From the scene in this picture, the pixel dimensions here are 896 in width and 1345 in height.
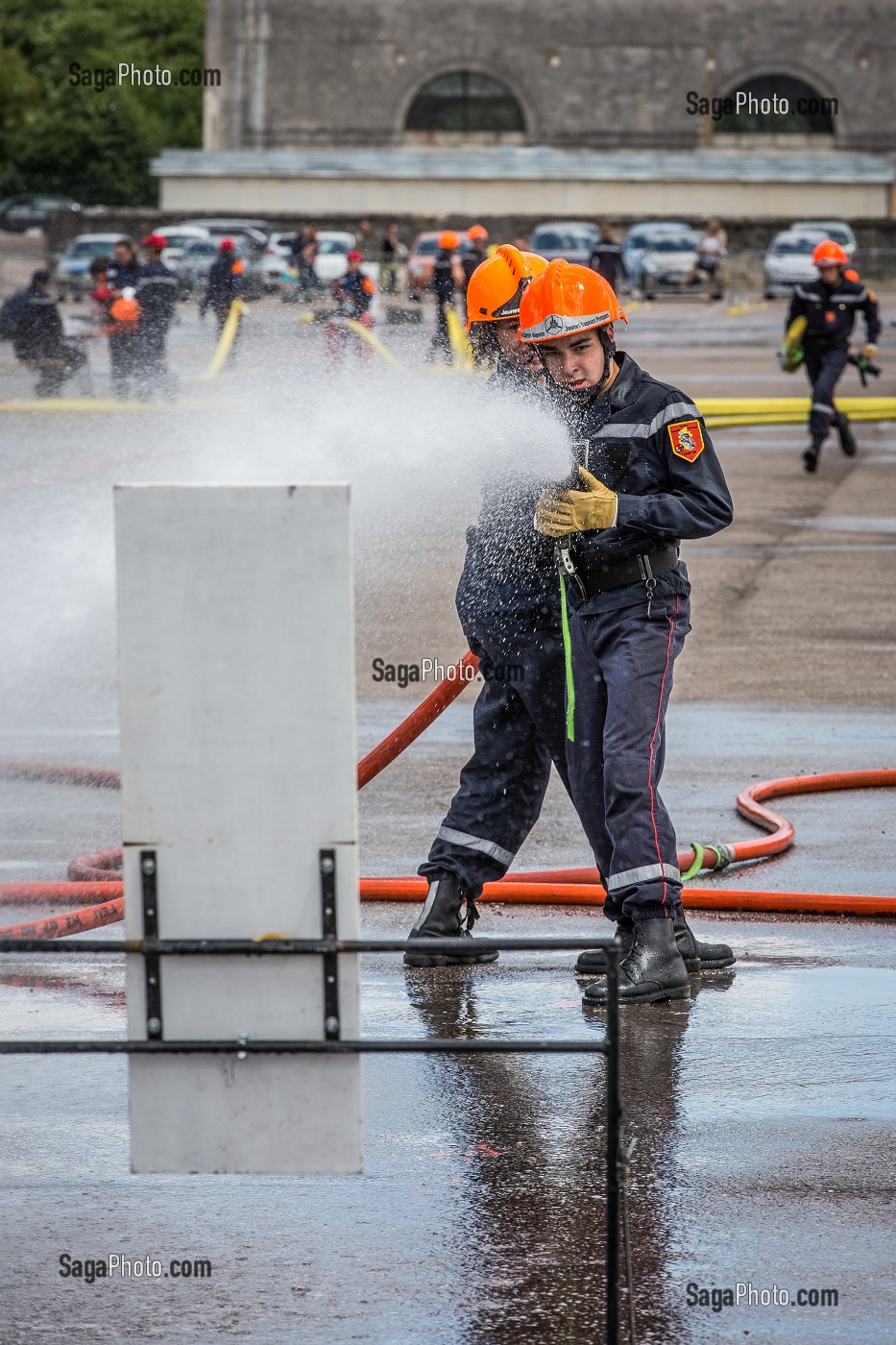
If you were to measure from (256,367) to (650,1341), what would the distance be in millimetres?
20527

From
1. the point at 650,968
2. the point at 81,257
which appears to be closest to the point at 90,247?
the point at 81,257

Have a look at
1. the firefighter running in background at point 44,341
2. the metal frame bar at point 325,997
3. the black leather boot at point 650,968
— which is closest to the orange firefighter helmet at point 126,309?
the firefighter running in background at point 44,341

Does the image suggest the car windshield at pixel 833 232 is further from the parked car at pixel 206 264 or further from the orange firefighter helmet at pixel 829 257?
the orange firefighter helmet at pixel 829 257

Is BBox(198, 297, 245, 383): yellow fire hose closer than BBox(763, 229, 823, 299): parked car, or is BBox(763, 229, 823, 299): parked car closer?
BBox(198, 297, 245, 383): yellow fire hose

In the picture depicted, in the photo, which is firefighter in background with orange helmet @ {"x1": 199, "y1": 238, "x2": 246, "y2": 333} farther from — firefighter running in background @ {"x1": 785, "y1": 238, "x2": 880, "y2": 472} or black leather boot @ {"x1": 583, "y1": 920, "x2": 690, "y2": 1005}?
black leather boot @ {"x1": 583, "y1": 920, "x2": 690, "y2": 1005}

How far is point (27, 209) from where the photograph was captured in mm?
62625

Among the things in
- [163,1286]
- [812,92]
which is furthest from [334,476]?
[812,92]

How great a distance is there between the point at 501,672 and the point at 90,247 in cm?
4235

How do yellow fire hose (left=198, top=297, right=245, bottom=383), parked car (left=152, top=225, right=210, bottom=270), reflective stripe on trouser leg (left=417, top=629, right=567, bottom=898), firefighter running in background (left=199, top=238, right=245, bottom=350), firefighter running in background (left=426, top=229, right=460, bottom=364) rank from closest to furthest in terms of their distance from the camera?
reflective stripe on trouser leg (left=417, top=629, right=567, bottom=898) → firefighter running in background (left=426, top=229, right=460, bottom=364) → yellow fire hose (left=198, top=297, right=245, bottom=383) → firefighter running in background (left=199, top=238, right=245, bottom=350) → parked car (left=152, top=225, right=210, bottom=270)

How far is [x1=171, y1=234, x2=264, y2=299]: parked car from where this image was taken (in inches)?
1337

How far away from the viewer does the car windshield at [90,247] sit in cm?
4519

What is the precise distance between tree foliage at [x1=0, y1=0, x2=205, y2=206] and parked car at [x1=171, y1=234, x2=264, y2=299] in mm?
19406

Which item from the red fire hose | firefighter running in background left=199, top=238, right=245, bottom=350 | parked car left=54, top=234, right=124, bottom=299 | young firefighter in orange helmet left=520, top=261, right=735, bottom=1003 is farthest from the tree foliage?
young firefighter in orange helmet left=520, top=261, right=735, bottom=1003

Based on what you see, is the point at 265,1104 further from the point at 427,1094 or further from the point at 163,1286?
the point at 427,1094
